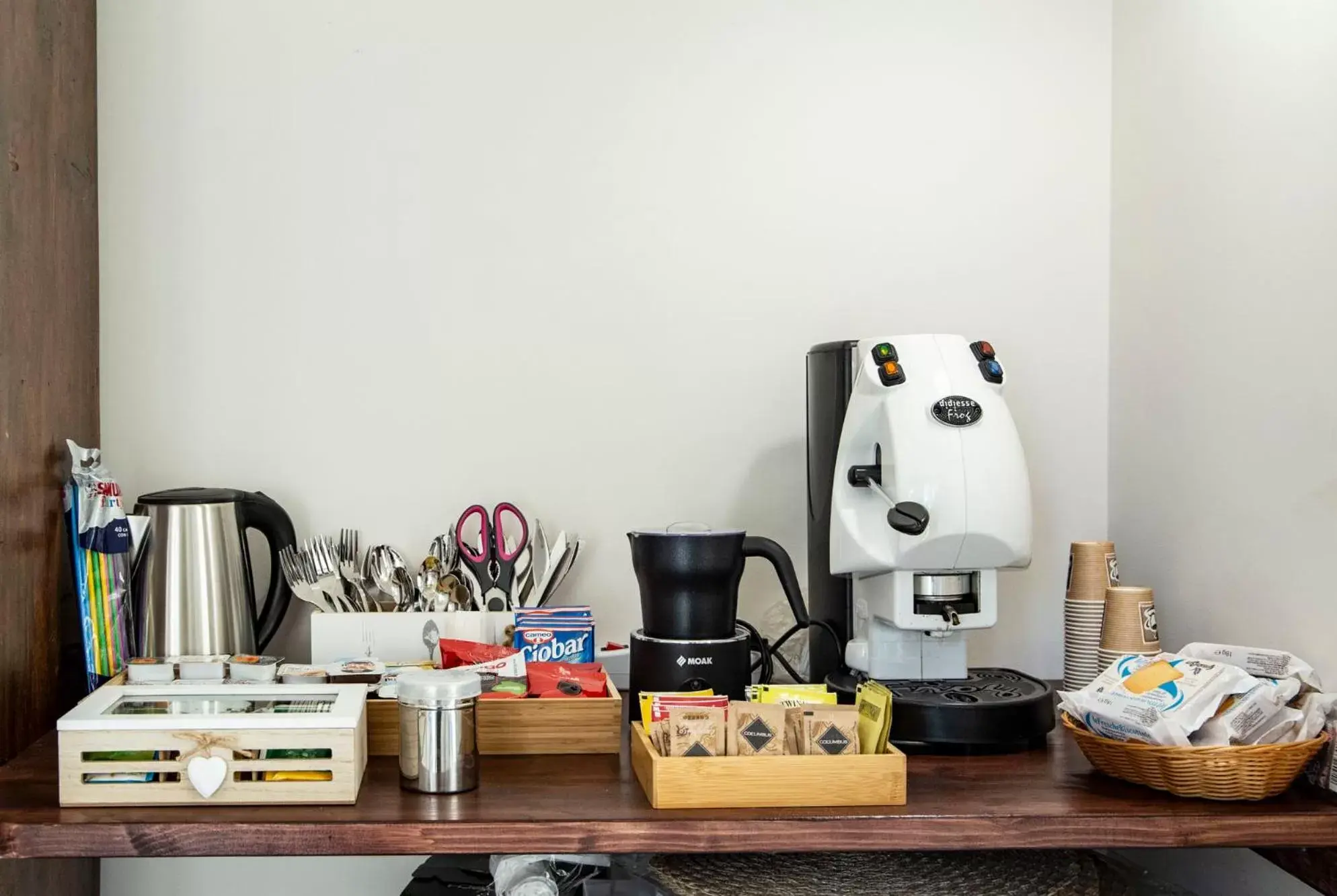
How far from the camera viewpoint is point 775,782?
1.06 metres

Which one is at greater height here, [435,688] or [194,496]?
[194,496]

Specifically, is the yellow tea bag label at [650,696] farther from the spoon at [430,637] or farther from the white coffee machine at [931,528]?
the spoon at [430,637]

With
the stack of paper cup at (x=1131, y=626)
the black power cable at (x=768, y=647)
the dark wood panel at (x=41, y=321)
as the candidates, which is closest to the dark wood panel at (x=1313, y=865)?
the stack of paper cup at (x=1131, y=626)

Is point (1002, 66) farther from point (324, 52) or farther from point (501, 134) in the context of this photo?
point (324, 52)

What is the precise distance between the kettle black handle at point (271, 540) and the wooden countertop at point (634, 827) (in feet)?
1.56

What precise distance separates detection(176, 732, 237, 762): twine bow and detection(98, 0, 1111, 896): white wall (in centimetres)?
58

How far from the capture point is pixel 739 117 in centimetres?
166

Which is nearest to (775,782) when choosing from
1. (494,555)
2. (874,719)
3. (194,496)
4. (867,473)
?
(874,719)

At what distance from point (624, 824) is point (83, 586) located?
763 mm

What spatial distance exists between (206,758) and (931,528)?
0.74m

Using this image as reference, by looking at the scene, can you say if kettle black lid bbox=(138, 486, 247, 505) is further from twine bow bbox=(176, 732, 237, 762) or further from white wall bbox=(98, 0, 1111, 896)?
twine bow bbox=(176, 732, 237, 762)

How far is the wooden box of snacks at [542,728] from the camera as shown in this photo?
126 cm

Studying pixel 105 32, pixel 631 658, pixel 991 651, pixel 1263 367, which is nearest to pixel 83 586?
pixel 631 658

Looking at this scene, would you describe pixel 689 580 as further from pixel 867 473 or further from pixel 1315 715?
pixel 1315 715
